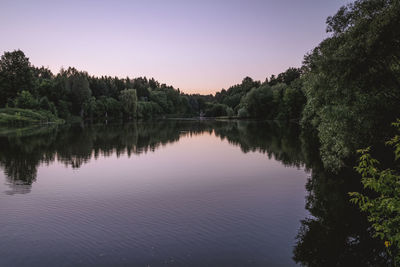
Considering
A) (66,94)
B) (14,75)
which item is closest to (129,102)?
(66,94)

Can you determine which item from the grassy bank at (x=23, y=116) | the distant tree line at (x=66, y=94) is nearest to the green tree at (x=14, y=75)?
the distant tree line at (x=66, y=94)

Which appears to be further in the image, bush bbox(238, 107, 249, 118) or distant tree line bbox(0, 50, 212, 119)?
bush bbox(238, 107, 249, 118)

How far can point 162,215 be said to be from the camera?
55.1 feet

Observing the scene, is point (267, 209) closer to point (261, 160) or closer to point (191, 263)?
point (191, 263)

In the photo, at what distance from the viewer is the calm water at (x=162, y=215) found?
40.7 ft

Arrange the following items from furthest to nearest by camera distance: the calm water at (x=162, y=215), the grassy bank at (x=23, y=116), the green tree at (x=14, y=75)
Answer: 1. the green tree at (x=14, y=75)
2. the grassy bank at (x=23, y=116)
3. the calm water at (x=162, y=215)

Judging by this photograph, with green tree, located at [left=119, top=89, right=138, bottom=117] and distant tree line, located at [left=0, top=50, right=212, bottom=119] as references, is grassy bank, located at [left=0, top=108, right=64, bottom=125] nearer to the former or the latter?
distant tree line, located at [left=0, top=50, right=212, bottom=119]

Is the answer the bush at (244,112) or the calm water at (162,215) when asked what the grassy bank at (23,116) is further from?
the bush at (244,112)

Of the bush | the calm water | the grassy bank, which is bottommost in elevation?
the calm water

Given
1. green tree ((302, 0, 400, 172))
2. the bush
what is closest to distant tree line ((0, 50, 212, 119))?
the bush

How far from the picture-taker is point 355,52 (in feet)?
62.4

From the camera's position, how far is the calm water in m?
12.4

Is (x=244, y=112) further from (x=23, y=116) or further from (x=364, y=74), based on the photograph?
(x=364, y=74)

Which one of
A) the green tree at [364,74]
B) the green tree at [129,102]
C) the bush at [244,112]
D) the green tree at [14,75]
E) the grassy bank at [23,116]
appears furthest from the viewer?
the green tree at [129,102]
